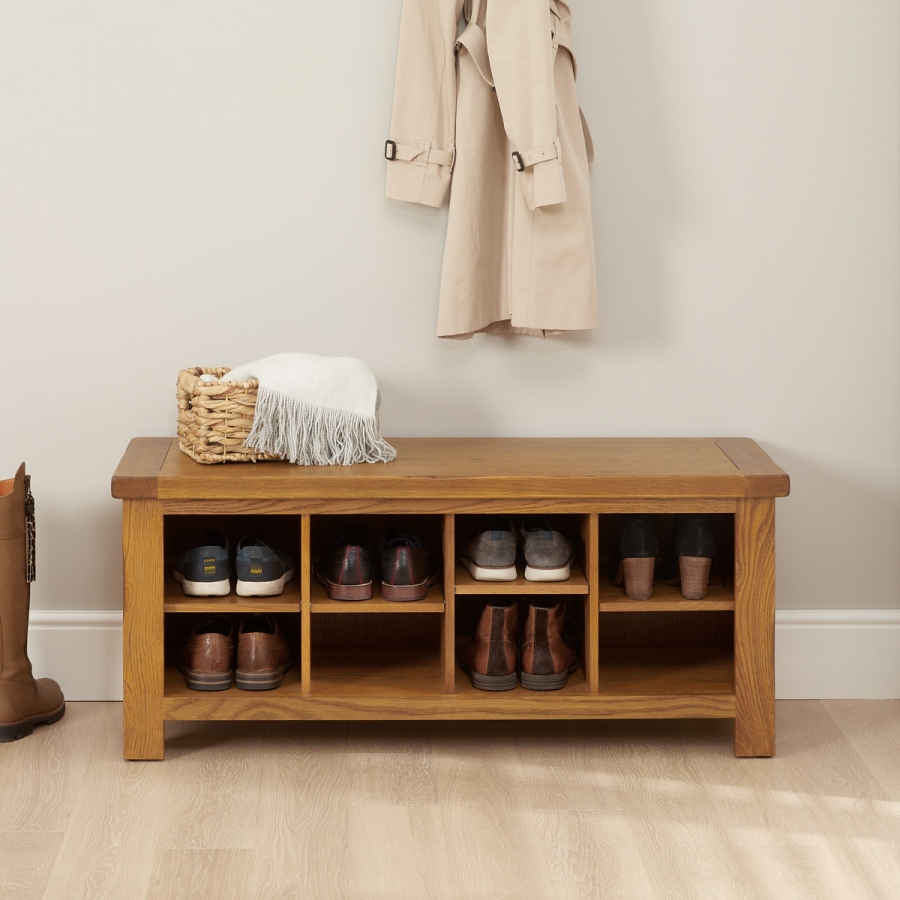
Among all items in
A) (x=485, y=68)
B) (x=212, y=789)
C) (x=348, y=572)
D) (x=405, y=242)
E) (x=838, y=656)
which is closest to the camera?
(x=212, y=789)

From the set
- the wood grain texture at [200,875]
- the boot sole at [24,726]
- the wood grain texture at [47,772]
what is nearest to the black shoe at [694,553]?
the wood grain texture at [200,875]

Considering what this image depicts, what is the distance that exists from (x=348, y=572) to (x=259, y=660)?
0.23m

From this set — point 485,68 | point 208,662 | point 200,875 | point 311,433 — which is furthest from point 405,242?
point 200,875

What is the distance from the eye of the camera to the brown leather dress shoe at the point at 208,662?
73.7 inches

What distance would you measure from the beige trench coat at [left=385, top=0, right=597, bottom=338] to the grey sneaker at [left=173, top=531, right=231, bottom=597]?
0.61 meters

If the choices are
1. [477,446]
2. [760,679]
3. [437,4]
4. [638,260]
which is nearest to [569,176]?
[638,260]

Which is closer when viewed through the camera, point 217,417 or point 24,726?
point 217,417

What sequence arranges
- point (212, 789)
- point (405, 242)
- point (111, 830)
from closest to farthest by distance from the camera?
point (111, 830) → point (212, 789) → point (405, 242)

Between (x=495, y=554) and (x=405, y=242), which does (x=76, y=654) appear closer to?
(x=495, y=554)

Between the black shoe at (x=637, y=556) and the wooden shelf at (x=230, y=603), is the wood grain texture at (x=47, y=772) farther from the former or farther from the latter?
the black shoe at (x=637, y=556)

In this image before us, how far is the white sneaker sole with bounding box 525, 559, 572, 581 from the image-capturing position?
187cm

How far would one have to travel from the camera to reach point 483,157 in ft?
6.53

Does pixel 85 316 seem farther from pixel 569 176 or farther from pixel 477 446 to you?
pixel 569 176

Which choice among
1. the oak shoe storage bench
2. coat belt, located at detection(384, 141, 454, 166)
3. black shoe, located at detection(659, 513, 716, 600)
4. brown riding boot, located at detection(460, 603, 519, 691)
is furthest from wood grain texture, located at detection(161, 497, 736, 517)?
coat belt, located at detection(384, 141, 454, 166)
